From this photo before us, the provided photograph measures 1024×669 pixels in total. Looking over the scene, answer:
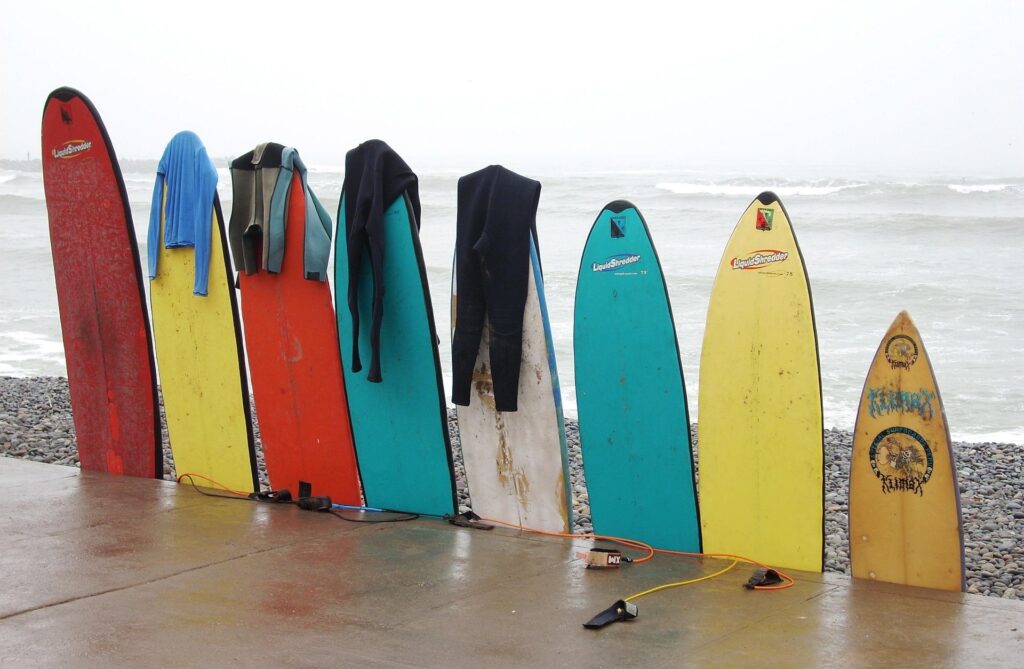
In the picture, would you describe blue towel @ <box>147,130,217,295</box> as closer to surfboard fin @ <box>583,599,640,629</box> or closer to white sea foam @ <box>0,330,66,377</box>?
surfboard fin @ <box>583,599,640,629</box>

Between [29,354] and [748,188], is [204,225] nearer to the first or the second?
[29,354]

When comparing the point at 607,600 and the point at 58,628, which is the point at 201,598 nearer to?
the point at 58,628

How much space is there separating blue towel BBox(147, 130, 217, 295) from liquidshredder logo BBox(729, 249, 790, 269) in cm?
193

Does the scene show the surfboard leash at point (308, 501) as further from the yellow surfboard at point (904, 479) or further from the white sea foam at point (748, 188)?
the white sea foam at point (748, 188)

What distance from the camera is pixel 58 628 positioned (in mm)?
2461

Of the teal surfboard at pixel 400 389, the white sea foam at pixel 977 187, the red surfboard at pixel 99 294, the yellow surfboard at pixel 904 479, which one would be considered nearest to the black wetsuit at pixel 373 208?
the teal surfboard at pixel 400 389

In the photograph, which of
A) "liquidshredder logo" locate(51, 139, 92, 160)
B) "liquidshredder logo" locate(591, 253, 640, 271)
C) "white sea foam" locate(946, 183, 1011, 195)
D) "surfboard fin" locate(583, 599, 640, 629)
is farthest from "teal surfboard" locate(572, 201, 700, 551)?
"white sea foam" locate(946, 183, 1011, 195)

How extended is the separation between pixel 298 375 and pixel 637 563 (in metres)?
1.46

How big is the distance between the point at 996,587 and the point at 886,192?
20.4 metres

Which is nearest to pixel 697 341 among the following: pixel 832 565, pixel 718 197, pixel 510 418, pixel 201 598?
pixel 832 565

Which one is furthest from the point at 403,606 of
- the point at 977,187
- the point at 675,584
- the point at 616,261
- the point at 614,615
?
the point at 977,187

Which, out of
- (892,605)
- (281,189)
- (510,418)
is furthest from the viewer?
(281,189)

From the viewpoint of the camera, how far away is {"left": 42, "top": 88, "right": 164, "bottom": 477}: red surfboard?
4035 mm

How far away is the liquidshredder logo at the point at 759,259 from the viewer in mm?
3051
